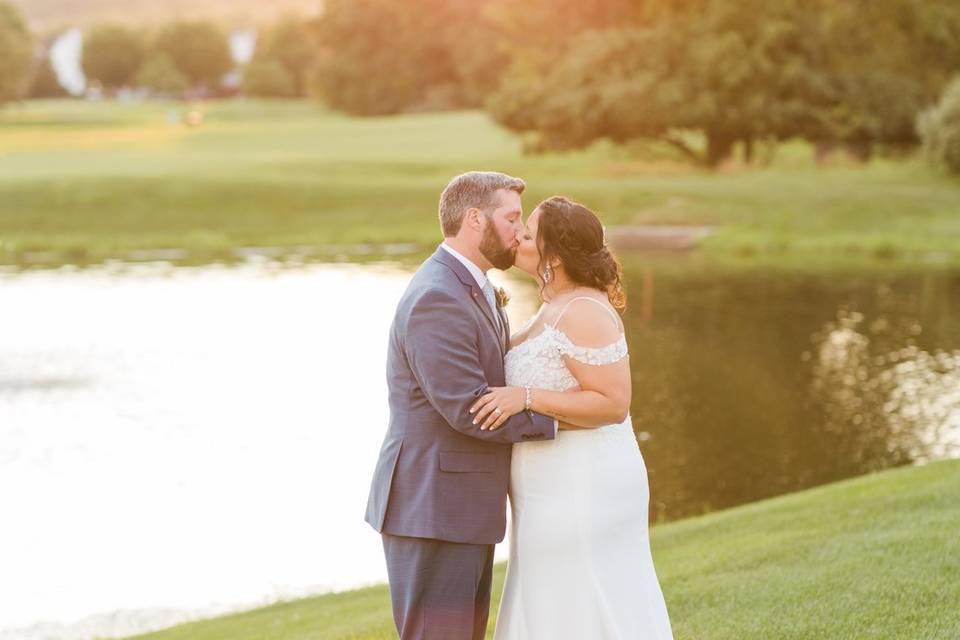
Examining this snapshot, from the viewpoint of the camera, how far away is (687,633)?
6992 millimetres

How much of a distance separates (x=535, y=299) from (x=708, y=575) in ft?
53.3

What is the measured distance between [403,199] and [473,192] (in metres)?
32.3

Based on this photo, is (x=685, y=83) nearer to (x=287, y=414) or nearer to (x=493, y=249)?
(x=287, y=414)

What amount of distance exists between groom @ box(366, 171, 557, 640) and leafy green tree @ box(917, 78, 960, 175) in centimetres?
3459

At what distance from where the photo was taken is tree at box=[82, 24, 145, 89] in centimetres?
12175

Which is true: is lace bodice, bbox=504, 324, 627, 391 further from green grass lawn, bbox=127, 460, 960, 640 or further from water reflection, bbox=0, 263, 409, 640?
water reflection, bbox=0, 263, 409, 640

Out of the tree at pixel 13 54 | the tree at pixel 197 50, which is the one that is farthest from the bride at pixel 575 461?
the tree at pixel 197 50

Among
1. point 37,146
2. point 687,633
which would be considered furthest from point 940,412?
point 37,146

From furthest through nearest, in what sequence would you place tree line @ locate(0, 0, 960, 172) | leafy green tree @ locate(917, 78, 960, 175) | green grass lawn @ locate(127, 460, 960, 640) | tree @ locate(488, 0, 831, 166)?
tree line @ locate(0, 0, 960, 172) → tree @ locate(488, 0, 831, 166) → leafy green tree @ locate(917, 78, 960, 175) → green grass lawn @ locate(127, 460, 960, 640)

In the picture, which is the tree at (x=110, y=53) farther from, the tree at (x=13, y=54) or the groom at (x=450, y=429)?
the groom at (x=450, y=429)

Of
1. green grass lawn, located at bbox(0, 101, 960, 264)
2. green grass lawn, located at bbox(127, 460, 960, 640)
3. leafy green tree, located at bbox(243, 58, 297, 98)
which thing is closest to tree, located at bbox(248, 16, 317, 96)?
leafy green tree, located at bbox(243, 58, 297, 98)

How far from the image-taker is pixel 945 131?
37562mm

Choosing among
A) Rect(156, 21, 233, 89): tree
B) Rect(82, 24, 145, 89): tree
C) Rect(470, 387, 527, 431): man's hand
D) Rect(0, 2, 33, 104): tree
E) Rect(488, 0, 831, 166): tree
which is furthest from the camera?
Rect(82, 24, 145, 89): tree

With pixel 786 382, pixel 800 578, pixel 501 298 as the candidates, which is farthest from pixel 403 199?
pixel 501 298
